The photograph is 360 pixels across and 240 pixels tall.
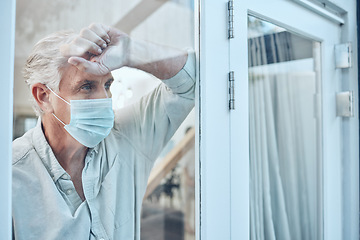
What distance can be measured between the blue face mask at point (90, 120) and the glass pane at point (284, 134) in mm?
705

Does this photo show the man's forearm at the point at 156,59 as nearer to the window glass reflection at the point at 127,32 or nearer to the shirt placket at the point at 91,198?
the window glass reflection at the point at 127,32

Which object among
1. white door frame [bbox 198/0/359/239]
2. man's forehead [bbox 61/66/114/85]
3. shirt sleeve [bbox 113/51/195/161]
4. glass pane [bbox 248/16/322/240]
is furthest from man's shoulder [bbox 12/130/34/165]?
glass pane [bbox 248/16/322/240]

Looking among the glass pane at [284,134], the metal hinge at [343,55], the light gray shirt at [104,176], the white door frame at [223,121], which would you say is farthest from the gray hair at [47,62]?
the metal hinge at [343,55]

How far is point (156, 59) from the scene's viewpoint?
108 centimetres

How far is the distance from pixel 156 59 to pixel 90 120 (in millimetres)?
334

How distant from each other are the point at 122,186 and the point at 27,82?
0.43 meters

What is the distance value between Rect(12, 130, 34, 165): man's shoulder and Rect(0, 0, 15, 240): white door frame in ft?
0.09

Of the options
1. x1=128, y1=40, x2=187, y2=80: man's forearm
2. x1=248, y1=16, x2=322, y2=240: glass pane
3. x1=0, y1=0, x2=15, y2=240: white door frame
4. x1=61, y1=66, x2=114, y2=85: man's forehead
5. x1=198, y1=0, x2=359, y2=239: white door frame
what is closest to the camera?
x1=0, y1=0, x2=15, y2=240: white door frame

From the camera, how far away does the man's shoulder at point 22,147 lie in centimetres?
77

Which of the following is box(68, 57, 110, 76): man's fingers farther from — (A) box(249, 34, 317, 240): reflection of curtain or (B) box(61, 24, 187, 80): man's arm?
(A) box(249, 34, 317, 240): reflection of curtain

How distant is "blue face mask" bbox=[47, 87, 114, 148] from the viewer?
0.87m

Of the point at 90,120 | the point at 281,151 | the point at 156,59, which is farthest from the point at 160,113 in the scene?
the point at 281,151

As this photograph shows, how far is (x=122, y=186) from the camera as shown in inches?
39.8

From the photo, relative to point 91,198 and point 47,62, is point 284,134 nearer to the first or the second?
point 91,198
